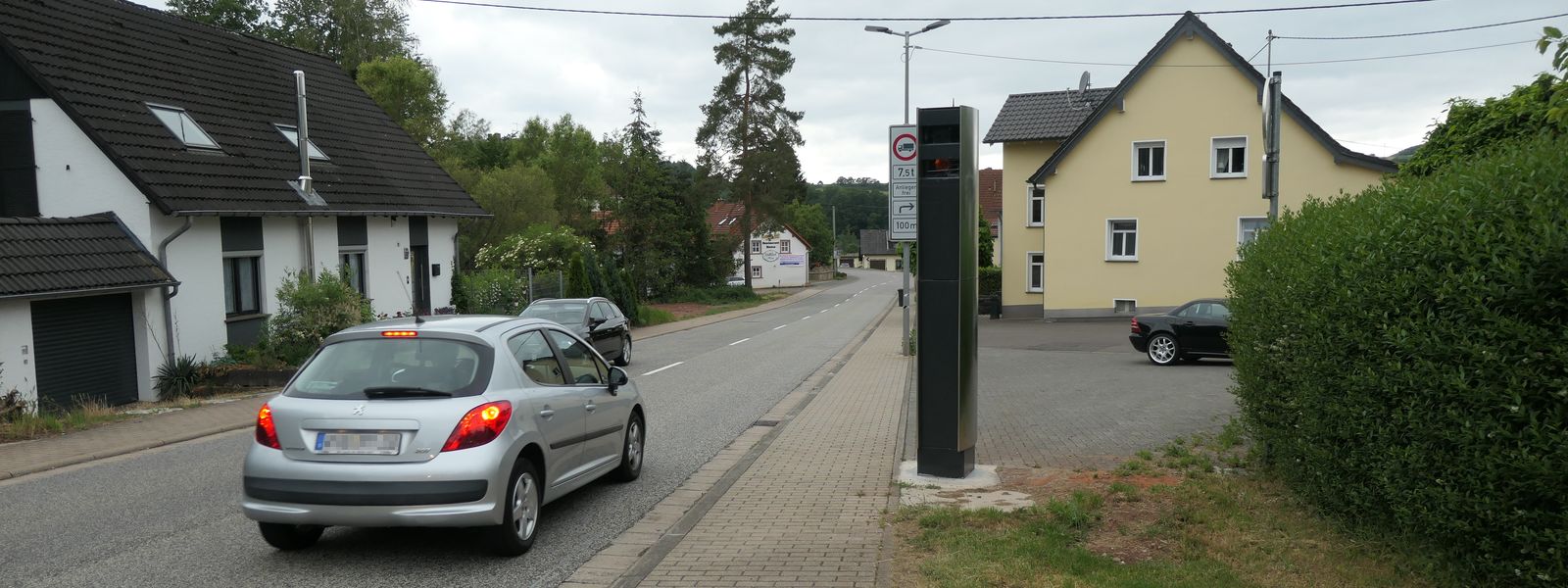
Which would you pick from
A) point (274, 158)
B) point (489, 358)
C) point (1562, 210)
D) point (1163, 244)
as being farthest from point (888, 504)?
point (1163, 244)

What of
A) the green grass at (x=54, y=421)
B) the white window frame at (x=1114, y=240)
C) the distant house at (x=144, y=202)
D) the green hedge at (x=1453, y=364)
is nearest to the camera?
the green hedge at (x=1453, y=364)

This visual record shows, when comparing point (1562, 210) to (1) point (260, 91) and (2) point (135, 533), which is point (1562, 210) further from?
(1) point (260, 91)

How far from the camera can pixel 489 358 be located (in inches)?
251

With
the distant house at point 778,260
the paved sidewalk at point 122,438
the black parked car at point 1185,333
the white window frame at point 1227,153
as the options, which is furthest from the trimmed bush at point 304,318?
the distant house at point 778,260

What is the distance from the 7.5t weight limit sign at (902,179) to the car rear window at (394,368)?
582 centimetres

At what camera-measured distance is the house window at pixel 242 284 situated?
1772 cm

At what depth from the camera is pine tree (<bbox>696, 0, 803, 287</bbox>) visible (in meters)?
54.1

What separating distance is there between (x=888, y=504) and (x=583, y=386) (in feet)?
7.86

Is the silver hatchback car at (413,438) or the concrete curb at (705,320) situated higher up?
the silver hatchback car at (413,438)

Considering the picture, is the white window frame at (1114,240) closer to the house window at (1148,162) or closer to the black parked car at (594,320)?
the house window at (1148,162)

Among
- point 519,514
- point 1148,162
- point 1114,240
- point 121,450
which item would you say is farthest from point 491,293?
point 519,514

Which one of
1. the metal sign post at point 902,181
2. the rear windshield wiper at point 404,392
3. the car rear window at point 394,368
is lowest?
the rear windshield wiper at point 404,392

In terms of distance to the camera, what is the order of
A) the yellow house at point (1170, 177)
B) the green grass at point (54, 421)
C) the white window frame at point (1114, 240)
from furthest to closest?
the white window frame at point (1114, 240)
the yellow house at point (1170, 177)
the green grass at point (54, 421)

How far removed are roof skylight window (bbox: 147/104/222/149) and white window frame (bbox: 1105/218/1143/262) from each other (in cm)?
2457
